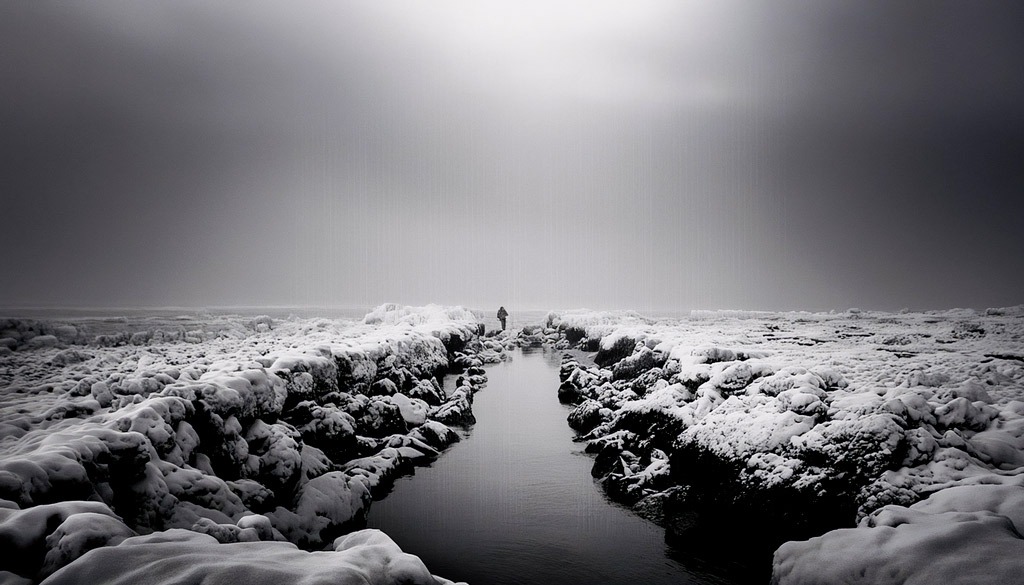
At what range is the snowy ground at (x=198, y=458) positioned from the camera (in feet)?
16.1

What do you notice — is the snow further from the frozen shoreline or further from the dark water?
the dark water

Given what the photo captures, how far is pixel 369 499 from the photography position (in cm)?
1317

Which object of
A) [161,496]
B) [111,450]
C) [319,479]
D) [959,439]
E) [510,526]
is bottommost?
[510,526]

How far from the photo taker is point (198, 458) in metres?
10.2

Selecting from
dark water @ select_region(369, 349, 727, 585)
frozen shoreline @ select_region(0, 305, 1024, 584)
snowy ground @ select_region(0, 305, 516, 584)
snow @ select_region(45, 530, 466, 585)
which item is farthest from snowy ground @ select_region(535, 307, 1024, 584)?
snowy ground @ select_region(0, 305, 516, 584)

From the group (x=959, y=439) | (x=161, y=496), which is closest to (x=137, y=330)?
(x=161, y=496)

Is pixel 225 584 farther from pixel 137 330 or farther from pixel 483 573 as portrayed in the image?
pixel 137 330

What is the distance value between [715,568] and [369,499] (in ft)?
30.5

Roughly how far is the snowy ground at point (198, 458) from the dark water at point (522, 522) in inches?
61.8

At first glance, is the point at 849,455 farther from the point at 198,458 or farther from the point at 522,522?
the point at 198,458

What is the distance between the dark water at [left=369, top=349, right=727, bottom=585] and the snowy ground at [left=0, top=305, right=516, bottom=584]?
1570 mm

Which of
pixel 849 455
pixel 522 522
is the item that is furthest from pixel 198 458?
pixel 849 455

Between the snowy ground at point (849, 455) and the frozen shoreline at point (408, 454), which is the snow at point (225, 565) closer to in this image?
the frozen shoreline at point (408, 454)

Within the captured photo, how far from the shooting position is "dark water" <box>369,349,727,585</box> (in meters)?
10.0
